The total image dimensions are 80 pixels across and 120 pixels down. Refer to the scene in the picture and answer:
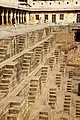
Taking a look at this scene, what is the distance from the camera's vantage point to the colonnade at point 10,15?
3259cm

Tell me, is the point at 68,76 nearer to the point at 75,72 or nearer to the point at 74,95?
the point at 75,72

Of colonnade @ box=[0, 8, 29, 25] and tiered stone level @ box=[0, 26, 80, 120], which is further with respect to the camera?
colonnade @ box=[0, 8, 29, 25]

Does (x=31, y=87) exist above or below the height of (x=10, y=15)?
below

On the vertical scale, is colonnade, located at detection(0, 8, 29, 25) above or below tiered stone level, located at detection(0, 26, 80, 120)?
above

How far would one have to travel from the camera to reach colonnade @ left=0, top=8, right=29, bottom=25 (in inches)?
1283

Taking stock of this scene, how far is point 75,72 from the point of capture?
19.9 meters

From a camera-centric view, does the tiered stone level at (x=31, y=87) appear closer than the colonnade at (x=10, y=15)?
Yes

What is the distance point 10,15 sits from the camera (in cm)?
3544

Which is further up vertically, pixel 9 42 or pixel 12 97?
pixel 9 42

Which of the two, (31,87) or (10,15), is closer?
(31,87)

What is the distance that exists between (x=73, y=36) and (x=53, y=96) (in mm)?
20943

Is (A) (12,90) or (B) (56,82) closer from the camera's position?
(A) (12,90)

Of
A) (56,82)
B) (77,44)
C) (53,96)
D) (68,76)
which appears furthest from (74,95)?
(77,44)

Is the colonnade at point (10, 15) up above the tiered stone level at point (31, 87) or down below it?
above
